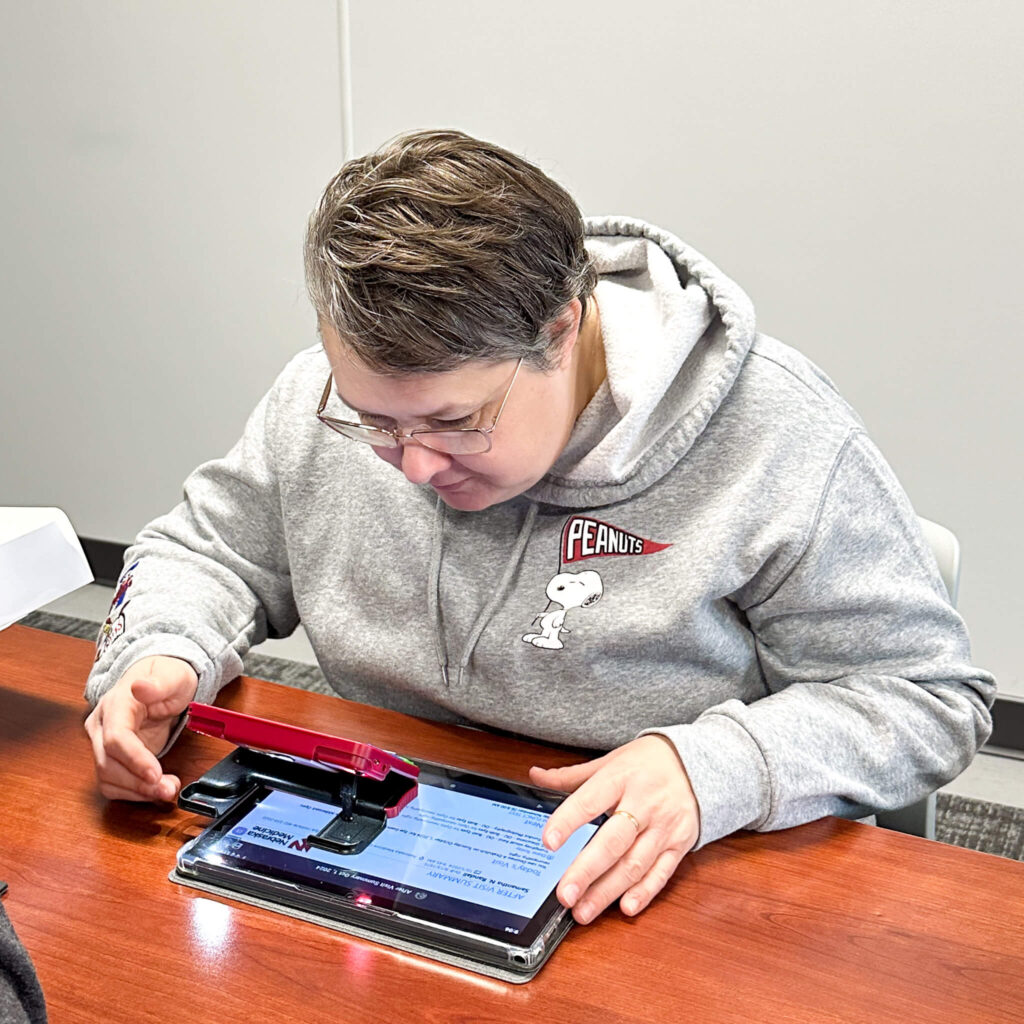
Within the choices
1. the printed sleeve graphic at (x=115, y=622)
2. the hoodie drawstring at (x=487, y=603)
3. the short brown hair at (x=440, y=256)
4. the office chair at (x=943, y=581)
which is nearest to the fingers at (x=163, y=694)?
the printed sleeve graphic at (x=115, y=622)

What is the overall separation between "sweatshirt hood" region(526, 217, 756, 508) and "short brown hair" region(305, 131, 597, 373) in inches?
5.1

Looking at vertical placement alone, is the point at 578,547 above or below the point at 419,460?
below

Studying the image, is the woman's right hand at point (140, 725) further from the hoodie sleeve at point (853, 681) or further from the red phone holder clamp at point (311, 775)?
the hoodie sleeve at point (853, 681)

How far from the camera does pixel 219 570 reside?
1.31 metres

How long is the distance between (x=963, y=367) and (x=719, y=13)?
0.80 meters

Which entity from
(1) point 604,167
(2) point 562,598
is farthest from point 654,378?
(1) point 604,167

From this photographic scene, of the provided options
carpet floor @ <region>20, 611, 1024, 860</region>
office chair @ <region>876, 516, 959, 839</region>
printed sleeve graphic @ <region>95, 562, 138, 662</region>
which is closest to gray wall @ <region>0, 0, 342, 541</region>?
carpet floor @ <region>20, 611, 1024, 860</region>

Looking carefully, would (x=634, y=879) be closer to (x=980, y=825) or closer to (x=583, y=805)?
(x=583, y=805)

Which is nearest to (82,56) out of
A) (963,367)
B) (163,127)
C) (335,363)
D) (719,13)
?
(163,127)

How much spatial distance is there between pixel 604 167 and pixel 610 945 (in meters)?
1.93

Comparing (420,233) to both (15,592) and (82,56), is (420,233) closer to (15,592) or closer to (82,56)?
(15,592)

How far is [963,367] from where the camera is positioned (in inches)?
90.7

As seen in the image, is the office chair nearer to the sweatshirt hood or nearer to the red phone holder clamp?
the sweatshirt hood

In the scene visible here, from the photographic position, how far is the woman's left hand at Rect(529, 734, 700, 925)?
2.77 ft
